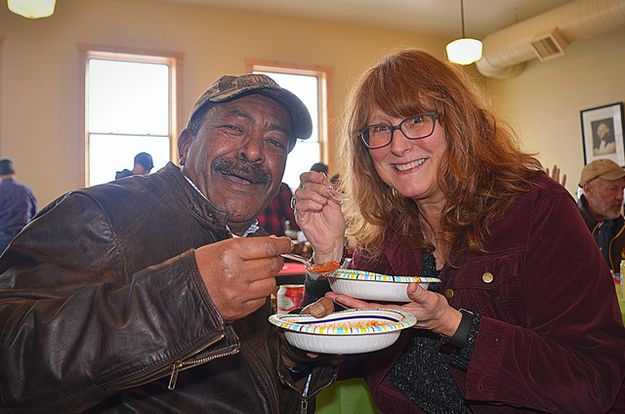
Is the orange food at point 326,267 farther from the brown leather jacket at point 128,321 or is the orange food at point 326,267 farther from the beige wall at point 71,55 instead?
the beige wall at point 71,55

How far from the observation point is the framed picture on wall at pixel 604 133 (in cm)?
729

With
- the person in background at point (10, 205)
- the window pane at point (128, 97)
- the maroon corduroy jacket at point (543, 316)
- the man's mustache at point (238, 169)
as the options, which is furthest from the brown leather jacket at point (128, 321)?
the window pane at point (128, 97)

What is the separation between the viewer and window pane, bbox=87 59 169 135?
7000 mm

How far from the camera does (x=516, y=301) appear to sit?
143 centimetres

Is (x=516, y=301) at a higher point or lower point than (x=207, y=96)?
lower

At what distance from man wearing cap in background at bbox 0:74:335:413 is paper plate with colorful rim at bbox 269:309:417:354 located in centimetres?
12

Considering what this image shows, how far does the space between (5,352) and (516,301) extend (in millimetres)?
1223

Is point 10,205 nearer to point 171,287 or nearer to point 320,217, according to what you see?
point 320,217

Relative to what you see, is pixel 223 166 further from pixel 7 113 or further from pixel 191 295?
pixel 7 113

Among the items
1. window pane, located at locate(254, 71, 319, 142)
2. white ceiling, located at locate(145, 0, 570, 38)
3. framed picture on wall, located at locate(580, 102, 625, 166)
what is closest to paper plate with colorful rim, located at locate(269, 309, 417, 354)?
white ceiling, located at locate(145, 0, 570, 38)

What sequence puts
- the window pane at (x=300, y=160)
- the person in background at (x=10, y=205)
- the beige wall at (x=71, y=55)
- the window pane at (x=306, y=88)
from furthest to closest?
the window pane at (x=306, y=88), the window pane at (x=300, y=160), the beige wall at (x=71, y=55), the person in background at (x=10, y=205)

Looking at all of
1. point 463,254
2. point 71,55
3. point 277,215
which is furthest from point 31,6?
point 463,254

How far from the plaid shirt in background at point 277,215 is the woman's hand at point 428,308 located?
13.4 ft

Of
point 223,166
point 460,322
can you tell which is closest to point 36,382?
point 223,166
